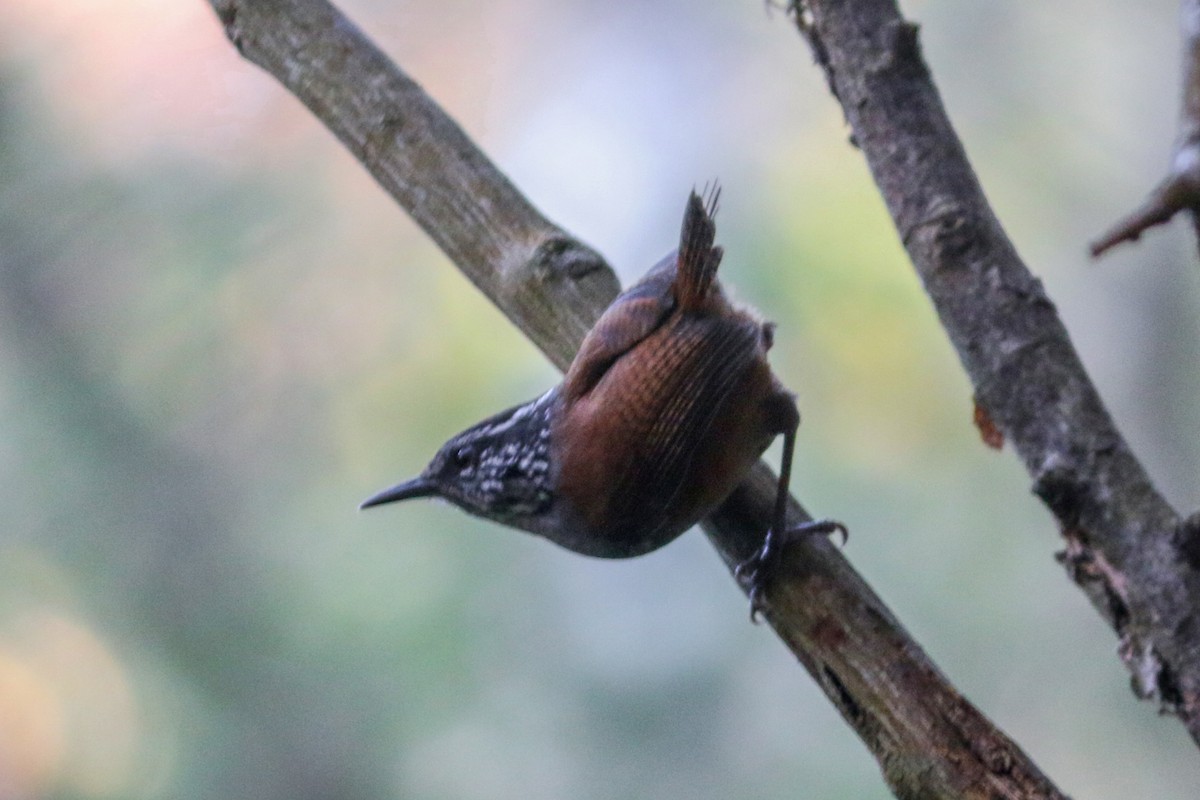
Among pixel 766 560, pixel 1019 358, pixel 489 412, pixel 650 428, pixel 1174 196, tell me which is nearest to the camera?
pixel 1174 196

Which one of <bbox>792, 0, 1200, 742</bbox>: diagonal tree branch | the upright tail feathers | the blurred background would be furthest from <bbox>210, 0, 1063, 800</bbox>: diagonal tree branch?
the blurred background

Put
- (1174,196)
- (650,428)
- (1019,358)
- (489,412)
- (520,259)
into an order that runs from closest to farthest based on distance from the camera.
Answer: (1174,196), (1019,358), (650,428), (520,259), (489,412)

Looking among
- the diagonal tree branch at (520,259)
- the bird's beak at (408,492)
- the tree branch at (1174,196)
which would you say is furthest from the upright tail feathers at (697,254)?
the tree branch at (1174,196)

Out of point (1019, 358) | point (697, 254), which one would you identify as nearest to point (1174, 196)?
point (1019, 358)

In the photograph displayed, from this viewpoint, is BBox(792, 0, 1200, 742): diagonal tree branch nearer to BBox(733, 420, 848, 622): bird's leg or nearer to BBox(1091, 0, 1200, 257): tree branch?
BBox(733, 420, 848, 622): bird's leg

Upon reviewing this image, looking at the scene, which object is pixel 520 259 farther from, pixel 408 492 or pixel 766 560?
pixel 766 560

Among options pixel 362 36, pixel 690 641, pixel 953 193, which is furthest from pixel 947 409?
pixel 362 36

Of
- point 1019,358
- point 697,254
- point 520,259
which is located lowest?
point 1019,358
